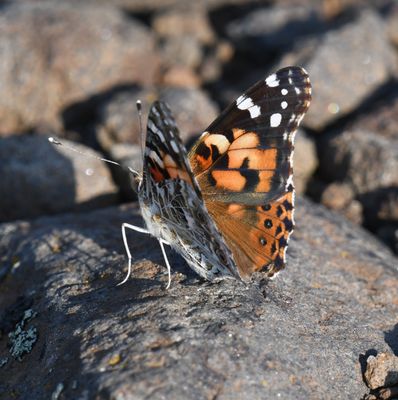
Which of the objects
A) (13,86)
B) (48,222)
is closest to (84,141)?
(13,86)

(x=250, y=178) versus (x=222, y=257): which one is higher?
(x=250, y=178)

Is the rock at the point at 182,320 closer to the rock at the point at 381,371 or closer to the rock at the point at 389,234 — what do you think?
the rock at the point at 381,371

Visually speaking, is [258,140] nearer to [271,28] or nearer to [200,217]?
[200,217]

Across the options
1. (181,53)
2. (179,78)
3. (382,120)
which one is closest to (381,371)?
(382,120)

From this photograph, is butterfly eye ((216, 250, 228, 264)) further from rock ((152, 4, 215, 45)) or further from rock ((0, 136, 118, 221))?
rock ((152, 4, 215, 45))

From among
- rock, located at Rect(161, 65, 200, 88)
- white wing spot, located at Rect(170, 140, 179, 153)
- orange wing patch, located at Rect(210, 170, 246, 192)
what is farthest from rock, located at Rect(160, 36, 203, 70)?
white wing spot, located at Rect(170, 140, 179, 153)

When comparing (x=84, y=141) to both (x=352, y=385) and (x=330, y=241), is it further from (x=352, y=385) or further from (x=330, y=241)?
(x=352, y=385)
